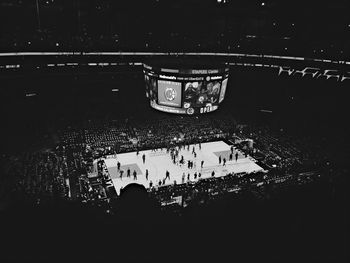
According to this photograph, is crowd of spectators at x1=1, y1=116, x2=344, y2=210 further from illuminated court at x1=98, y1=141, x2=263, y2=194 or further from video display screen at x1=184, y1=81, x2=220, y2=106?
video display screen at x1=184, y1=81, x2=220, y2=106

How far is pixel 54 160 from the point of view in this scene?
1638 centimetres

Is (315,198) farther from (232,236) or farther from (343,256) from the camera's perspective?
(232,236)

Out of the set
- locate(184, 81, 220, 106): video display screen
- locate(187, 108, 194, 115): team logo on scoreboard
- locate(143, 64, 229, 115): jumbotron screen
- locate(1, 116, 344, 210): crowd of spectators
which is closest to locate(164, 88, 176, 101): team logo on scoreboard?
locate(143, 64, 229, 115): jumbotron screen

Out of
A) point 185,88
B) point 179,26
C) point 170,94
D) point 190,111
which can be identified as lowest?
point 190,111

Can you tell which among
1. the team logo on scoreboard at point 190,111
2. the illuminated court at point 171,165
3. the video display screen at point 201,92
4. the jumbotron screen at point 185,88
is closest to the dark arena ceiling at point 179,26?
the illuminated court at point 171,165

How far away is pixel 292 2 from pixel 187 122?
11284mm

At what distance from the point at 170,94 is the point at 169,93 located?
64 mm

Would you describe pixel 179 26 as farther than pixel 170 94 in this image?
Yes

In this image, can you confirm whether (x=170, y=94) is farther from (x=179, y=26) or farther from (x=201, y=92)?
(x=179, y=26)

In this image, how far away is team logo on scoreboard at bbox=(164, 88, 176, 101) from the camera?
1348cm

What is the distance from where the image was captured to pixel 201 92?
1365cm

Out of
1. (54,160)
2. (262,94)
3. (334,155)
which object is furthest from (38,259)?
(262,94)

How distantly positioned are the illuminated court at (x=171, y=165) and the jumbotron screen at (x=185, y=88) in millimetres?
3710

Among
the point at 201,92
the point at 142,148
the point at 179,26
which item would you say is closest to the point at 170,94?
the point at 201,92
